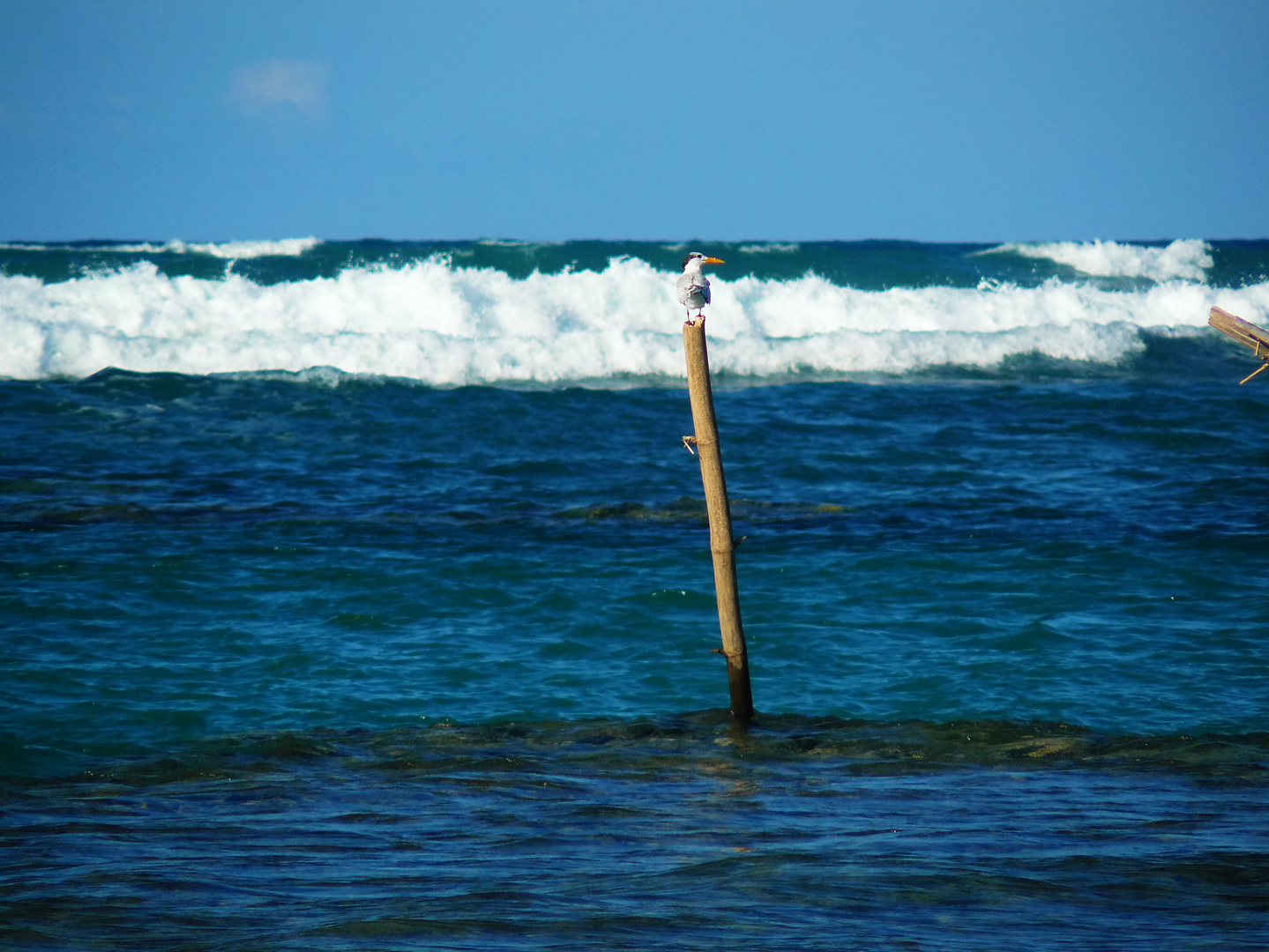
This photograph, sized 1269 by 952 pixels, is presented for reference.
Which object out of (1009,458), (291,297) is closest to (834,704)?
(1009,458)

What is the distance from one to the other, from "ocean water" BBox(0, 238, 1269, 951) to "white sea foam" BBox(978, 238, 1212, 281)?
12065 millimetres

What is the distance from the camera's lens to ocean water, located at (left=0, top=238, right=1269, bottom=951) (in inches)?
217

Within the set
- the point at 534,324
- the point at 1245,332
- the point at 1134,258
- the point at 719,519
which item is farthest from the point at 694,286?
the point at 1134,258

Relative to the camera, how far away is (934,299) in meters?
32.3

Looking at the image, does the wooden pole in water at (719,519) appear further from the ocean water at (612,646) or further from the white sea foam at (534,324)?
the white sea foam at (534,324)

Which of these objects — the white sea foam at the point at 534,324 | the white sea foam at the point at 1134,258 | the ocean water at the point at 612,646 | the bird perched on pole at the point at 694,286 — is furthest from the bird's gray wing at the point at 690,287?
the white sea foam at the point at 1134,258

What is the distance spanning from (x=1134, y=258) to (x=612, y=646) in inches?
1281

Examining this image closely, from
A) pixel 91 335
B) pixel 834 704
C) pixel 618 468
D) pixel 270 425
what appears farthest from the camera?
pixel 91 335

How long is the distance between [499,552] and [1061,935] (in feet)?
29.2

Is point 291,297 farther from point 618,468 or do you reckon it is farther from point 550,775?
point 550,775

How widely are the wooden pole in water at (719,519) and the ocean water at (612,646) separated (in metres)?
0.43

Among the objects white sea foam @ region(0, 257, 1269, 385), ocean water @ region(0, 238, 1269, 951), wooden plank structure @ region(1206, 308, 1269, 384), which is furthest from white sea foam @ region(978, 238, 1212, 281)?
wooden plank structure @ region(1206, 308, 1269, 384)

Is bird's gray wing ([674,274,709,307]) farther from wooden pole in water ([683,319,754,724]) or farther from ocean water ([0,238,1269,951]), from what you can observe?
ocean water ([0,238,1269,951])

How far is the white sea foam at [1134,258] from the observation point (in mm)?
37531
